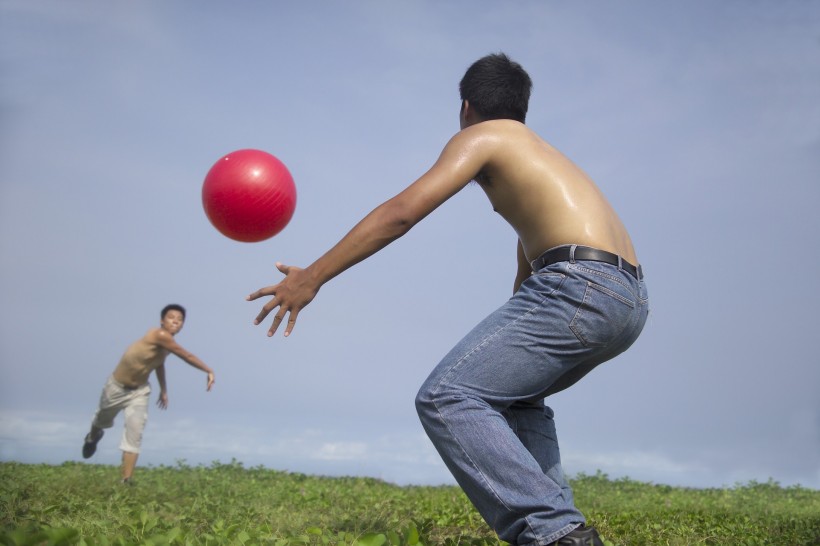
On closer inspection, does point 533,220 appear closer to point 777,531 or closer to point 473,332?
point 473,332

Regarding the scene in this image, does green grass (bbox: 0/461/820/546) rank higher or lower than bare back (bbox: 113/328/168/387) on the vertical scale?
lower

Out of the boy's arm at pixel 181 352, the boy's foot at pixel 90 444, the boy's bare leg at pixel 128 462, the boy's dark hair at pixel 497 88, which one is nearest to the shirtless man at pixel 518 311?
the boy's dark hair at pixel 497 88

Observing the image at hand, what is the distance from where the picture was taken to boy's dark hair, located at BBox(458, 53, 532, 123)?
4711 millimetres

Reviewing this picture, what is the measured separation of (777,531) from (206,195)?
5.53 meters

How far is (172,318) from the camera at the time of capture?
1165 cm

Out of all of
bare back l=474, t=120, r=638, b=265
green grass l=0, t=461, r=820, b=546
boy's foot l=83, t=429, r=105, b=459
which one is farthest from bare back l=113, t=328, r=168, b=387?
bare back l=474, t=120, r=638, b=265

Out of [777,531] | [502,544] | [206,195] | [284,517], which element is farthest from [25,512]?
[777,531]

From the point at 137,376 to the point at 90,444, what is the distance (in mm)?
1859

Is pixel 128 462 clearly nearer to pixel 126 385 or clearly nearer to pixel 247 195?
pixel 126 385

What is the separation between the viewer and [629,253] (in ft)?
14.3

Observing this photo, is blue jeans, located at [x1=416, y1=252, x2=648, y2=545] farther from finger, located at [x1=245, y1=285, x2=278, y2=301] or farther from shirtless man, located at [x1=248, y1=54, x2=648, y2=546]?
finger, located at [x1=245, y1=285, x2=278, y2=301]

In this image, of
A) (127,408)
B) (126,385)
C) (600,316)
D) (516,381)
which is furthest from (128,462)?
(600,316)

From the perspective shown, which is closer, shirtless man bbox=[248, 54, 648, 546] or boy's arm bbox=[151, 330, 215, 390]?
shirtless man bbox=[248, 54, 648, 546]

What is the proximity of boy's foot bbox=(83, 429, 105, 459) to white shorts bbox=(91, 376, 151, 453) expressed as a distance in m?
0.48
